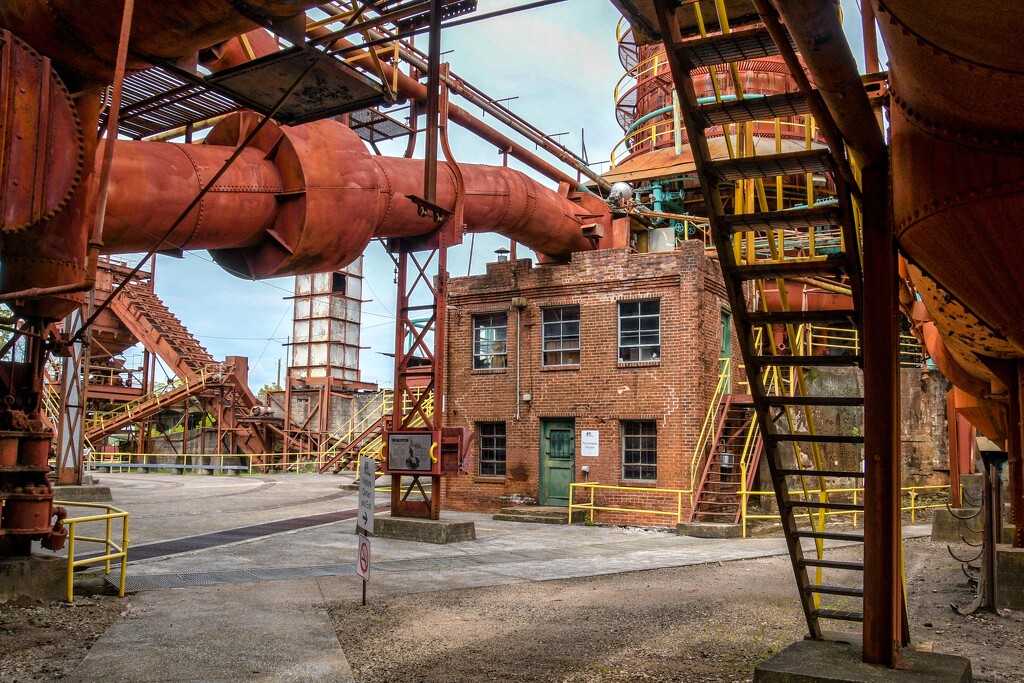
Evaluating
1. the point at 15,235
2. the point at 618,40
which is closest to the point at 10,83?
the point at 15,235

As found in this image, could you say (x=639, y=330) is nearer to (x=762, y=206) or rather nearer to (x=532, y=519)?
(x=532, y=519)

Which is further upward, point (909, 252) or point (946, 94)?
point (946, 94)

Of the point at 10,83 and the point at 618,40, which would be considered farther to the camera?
the point at 618,40

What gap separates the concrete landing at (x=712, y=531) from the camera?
15.5 metres

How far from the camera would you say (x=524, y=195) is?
664 inches

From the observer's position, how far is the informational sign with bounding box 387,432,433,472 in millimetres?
14445

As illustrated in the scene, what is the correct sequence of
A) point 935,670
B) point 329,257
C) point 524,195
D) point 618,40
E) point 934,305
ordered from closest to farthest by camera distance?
point 935,670, point 934,305, point 329,257, point 524,195, point 618,40

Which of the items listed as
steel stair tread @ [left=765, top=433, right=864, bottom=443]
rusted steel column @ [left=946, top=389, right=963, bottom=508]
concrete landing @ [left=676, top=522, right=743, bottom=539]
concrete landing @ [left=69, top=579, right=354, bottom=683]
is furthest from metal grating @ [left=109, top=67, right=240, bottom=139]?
rusted steel column @ [left=946, top=389, right=963, bottom=508]

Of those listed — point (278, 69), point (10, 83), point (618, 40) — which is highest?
point (618, 40)

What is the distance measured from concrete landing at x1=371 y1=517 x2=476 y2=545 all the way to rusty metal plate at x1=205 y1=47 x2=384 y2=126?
7253 mm

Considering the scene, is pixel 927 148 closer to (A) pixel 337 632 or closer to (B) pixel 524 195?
(A) pixel 337 632

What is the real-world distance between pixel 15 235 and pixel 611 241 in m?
14.4

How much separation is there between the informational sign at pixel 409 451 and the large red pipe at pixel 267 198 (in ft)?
12.0

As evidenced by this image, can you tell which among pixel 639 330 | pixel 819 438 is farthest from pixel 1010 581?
pixel 639 330
